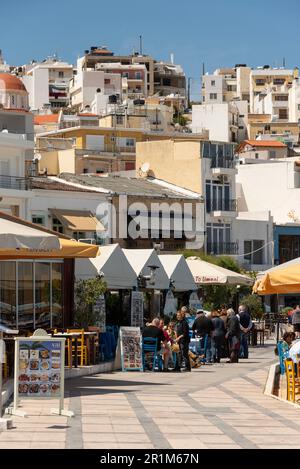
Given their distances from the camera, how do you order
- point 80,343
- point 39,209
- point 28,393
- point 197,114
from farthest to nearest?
1. point 197,114
2. point 39,209
3. point 80,343
4. point 28,393

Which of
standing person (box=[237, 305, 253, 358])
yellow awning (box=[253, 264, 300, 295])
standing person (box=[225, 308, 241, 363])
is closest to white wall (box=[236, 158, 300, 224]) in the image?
standing person (box=[237, 305, 253, 358])

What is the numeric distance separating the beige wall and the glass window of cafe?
41364 mm

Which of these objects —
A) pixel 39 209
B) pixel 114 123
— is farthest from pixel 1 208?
pixel 114 123

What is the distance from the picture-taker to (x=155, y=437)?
14492mm

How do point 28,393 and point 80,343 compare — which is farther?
point 80,343

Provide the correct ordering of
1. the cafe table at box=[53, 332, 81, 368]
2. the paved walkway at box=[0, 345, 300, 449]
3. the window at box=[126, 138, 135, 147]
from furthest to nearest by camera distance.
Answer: the window at box=[126, 138, 135, 147]
the cafe table at box=[53, 332, 81, 368]
the paved walkway at box=[0, 345, 300, 449]

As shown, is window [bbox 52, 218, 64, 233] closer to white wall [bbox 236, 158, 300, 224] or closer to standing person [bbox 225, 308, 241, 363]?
standing person [bbox 225, 308, 241, 363]

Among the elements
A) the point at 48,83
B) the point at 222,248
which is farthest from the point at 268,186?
the point at 48,83

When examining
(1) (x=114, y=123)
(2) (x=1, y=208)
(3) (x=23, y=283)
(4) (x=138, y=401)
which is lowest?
(4) (x=138, y=401)

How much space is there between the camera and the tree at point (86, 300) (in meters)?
29.0

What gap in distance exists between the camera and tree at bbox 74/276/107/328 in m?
29.0
